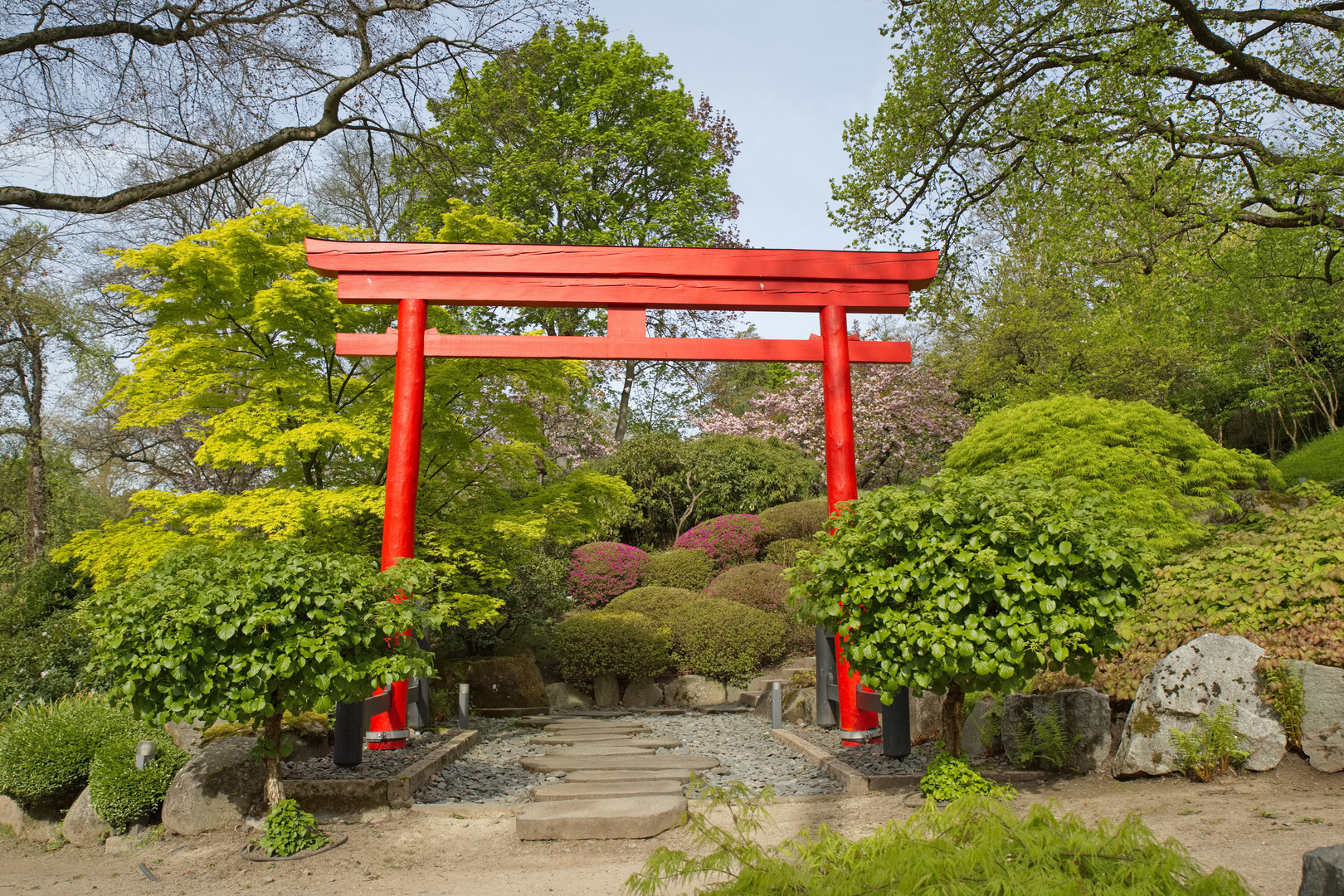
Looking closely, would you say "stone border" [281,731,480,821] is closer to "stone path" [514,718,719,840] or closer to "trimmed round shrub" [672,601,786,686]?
"stone path" [514,718,719,840]

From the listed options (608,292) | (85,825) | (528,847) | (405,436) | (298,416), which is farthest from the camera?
(298,416)

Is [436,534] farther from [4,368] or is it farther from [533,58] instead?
[4,368]

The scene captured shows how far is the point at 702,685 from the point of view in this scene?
35.9 ft

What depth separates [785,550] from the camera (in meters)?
13.0

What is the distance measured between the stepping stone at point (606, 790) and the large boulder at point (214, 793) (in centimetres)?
172

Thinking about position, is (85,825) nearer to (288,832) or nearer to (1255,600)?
(288,832)

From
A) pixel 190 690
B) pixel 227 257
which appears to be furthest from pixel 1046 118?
pixel 190 690

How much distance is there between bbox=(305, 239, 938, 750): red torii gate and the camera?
675 cm

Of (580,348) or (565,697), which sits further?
(565,697)

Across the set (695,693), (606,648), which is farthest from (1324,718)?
(606,648)

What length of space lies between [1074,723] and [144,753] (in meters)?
5.77

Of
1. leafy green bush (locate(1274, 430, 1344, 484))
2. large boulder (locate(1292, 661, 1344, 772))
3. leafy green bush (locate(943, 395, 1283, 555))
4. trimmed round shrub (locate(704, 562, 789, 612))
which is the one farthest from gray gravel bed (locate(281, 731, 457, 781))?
leafy green bush (locate(1274, 430, 1344, 484))

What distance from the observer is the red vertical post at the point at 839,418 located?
6605 millimetres

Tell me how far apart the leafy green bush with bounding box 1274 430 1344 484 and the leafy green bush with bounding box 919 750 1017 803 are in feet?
43.2
